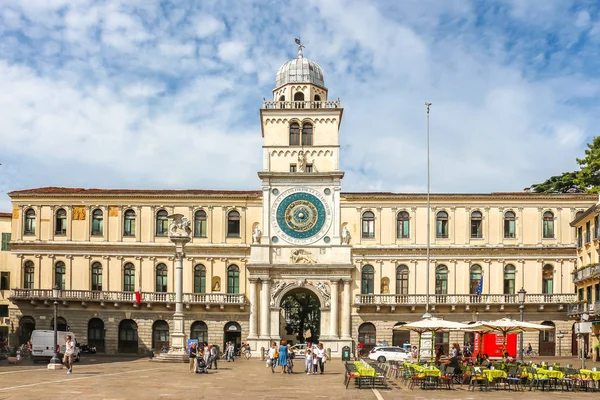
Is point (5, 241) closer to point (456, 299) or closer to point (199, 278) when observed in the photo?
point (199, 278)

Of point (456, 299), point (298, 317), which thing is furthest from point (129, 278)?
point (456, 299)

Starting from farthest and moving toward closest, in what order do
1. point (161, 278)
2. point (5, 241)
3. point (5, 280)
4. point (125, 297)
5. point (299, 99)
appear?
point (5, 241) → point (5, 280) → point (299, 99) → point (161, 278) → point (125, 297)

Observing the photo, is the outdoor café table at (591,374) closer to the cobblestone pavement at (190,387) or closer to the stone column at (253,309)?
the cobblestone pavement at (190,387)

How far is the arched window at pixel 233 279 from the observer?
207 feet

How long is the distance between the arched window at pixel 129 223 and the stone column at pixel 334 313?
16.8m

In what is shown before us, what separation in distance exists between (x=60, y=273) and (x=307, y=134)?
74.5ft

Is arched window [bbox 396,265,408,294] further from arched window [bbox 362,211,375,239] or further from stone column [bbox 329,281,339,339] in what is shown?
stone column [bbox 329,281,339,339]

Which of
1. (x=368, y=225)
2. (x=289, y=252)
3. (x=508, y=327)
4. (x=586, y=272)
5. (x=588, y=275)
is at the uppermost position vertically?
(x=368, y=225)

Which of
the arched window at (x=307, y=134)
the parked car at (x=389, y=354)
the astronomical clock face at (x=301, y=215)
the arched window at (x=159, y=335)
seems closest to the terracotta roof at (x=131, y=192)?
the astronomical clock face at (x=301, y=215)

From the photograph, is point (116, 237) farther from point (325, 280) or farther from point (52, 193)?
point (325, 280)

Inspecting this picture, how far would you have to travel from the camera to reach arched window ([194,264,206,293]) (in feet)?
207

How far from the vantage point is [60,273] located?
63594 millimetres

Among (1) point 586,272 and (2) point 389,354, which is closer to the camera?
(2) point 389,354

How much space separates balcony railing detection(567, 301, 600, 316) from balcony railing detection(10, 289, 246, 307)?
81.5 feet
